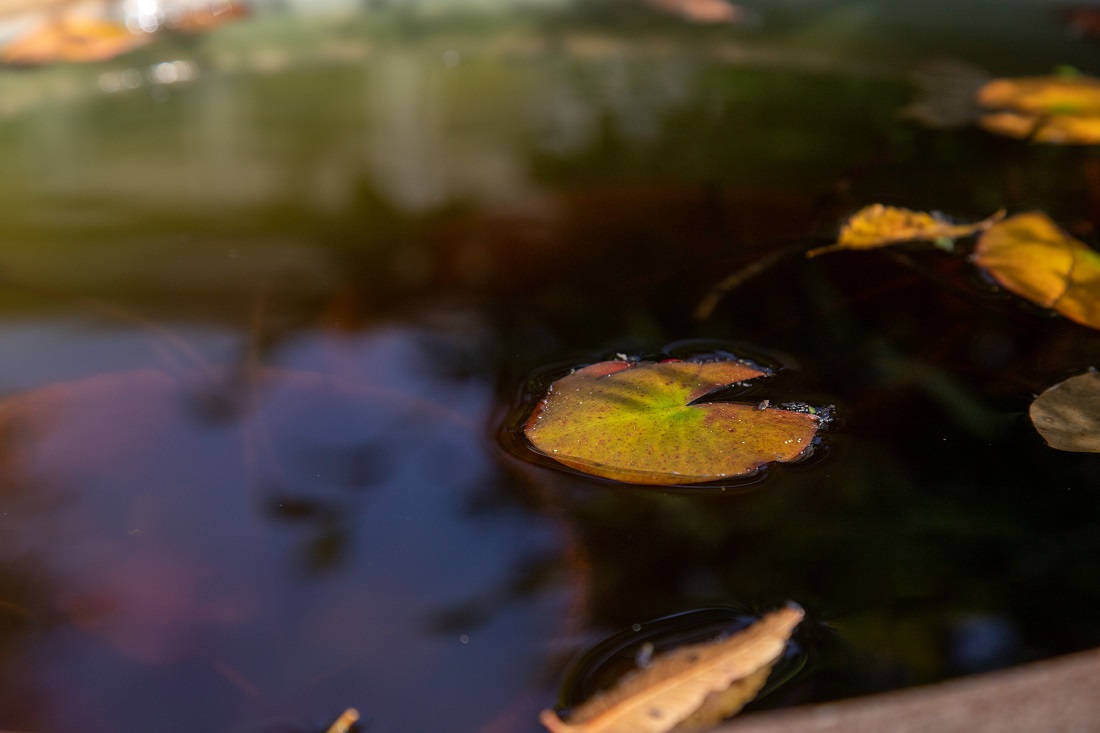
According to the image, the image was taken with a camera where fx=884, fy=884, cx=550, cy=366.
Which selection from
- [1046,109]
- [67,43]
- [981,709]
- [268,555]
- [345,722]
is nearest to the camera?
[981,709]

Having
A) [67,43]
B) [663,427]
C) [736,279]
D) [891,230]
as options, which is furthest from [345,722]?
[67,43]

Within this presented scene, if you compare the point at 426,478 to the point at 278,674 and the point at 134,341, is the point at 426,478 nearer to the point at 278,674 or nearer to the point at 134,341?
the point at 278,674

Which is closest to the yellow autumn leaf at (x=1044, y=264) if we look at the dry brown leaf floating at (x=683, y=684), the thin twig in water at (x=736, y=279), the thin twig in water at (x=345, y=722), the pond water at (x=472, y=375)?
the pond water at (x=472, y=375)

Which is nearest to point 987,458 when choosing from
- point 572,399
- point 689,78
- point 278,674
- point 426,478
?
point 572,399

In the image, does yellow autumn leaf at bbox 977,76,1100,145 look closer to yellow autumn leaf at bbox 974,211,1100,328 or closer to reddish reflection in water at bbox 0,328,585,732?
yellow autumn leaf at bbox 974,211,1100,328

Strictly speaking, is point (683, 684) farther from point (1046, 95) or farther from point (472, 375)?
point (1046, 95)

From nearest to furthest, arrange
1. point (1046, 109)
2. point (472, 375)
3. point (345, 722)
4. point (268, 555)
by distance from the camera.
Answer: point (345, 722) < point (268, 555) < point (472, 375) < point (1046, 109)

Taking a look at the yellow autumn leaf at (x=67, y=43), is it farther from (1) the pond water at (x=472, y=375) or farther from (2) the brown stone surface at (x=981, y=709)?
(2) the brown stone surface at (x=981, y=709)
